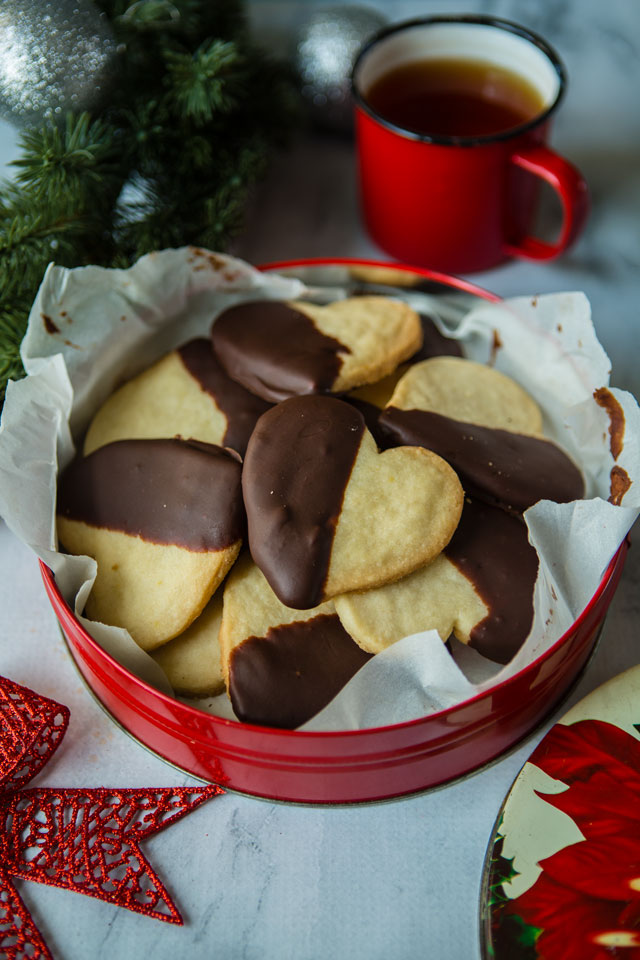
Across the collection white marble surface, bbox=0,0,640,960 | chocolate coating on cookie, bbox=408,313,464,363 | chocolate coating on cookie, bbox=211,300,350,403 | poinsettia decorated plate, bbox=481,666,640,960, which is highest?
chocolate coating on cookie, bbox=211,300,350,403

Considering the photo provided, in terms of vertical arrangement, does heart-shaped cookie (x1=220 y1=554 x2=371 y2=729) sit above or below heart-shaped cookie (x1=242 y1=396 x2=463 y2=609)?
below

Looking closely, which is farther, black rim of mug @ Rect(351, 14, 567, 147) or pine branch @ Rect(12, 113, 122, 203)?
black rim of mug @ Rect(351, 14, 567, 147)

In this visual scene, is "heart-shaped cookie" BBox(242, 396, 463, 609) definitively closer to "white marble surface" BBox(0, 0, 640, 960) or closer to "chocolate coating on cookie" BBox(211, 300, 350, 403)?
"chocolate coating on cookie" BBox(211, 300, 350, 403)

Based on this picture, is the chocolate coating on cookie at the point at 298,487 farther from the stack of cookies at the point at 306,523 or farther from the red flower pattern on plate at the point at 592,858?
the red flower pattern on plate at the point at 592,858

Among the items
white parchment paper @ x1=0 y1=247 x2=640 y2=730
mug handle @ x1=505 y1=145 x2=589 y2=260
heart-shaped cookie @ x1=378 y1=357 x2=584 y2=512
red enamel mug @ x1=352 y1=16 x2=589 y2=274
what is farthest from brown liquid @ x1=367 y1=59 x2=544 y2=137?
heart-shaped cookie @ x1=378 y1=357 x2=584 y2=512

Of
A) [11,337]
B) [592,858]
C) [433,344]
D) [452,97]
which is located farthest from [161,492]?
[452,97]

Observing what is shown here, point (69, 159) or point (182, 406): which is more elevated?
point (69, 159)

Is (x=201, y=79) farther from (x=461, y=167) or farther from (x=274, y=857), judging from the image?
(x=274, y=857)

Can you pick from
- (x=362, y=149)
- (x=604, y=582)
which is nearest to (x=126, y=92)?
(x=362, y=149)
